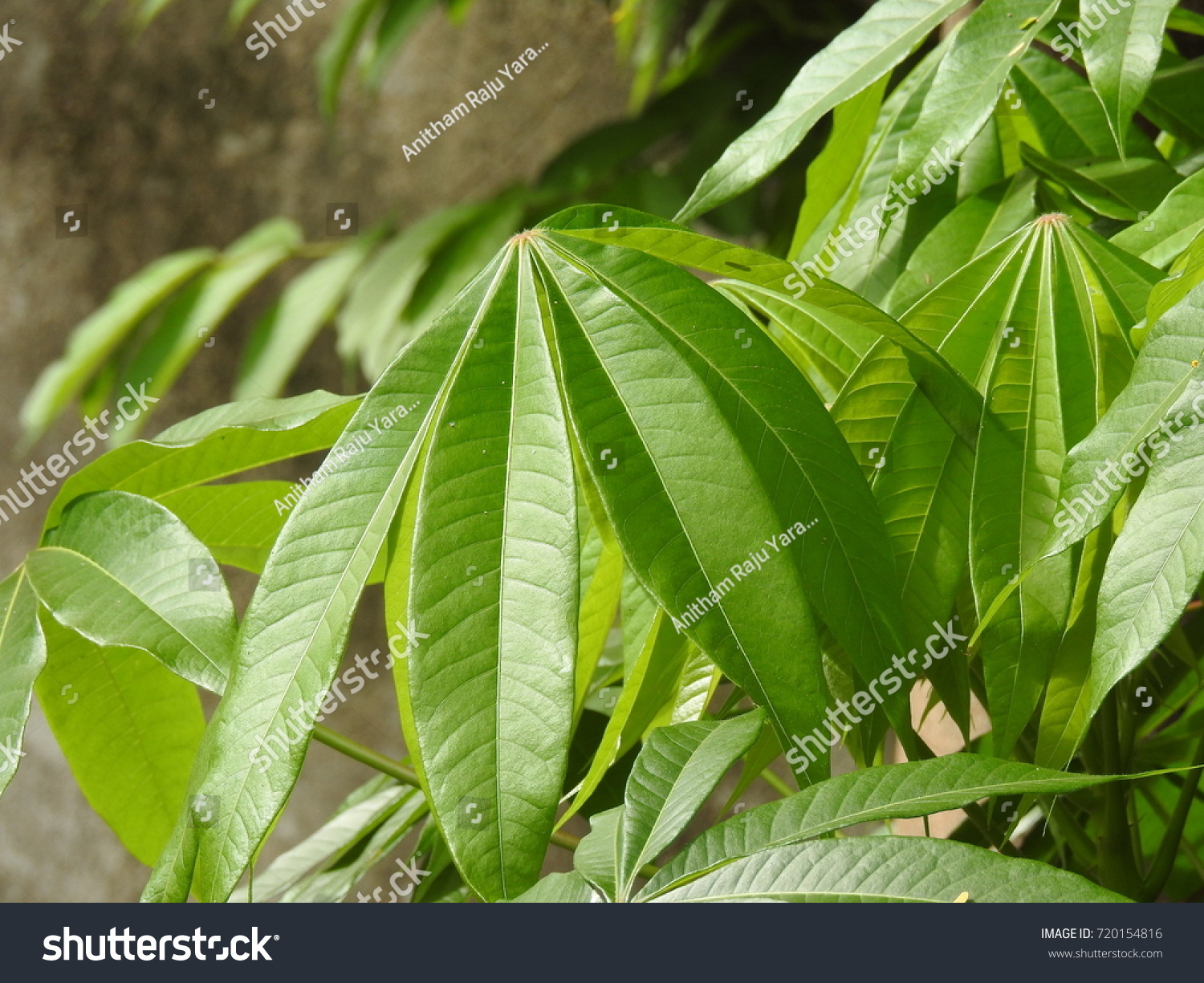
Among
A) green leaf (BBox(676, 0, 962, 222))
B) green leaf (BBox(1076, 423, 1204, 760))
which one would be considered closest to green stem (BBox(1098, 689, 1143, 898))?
green leaf (BBox(1076, 423, 1204, 760))

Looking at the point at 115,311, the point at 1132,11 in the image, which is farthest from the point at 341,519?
the point at 115,311

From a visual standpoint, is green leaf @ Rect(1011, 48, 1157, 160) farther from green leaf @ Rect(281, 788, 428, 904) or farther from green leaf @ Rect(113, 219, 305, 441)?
green leaf @ Rect(113, 219, 305, 441)

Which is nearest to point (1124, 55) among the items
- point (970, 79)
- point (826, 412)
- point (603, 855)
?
point (970, 79)

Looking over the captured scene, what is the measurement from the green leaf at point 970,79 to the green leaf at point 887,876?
0.23 meters

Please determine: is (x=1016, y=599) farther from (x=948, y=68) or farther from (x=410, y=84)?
(x=410, y=84)

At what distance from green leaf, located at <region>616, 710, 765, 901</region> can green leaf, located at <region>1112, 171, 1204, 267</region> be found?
20 cm

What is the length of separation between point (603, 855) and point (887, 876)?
2.8 inches

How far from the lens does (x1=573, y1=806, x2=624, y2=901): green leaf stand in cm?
25

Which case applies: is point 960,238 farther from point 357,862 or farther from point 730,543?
point 357,862

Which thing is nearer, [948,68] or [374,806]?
[948,68]

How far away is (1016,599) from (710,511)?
93 mm

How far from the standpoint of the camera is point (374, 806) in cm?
54

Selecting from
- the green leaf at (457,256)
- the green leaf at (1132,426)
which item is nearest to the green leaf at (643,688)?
the green leaf at (1132,426)

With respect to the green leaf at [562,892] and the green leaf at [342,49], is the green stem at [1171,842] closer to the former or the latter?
the green leaf at [562,892]
